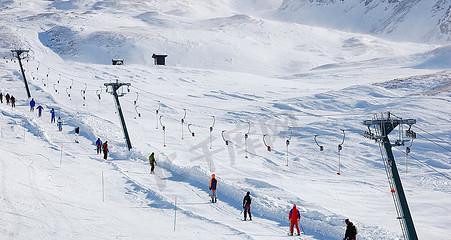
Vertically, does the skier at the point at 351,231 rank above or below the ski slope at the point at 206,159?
above

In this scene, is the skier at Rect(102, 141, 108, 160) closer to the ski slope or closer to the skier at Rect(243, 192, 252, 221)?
the ski slope

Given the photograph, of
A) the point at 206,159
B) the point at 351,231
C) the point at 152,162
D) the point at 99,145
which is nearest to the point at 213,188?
the point at 152,162

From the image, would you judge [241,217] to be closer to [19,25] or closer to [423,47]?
[19,25]

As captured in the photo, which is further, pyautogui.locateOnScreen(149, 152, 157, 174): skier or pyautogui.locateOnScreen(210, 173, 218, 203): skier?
pyautogui.locateOnScreen(149, 152, 157, 174): skier

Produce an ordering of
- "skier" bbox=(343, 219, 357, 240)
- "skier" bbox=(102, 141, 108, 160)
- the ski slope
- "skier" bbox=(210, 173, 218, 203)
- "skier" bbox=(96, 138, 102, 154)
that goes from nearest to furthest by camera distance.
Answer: "skier" bbox=(343, 219, 357, 240)
the ski slope
"skier" bbox=(210, 173, 218, 203)
"skier" bbox=(102, 141, 108, 160)
"skier" bbox=(96, 138, 102, 154)

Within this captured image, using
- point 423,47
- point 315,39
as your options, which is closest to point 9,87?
point 315,39

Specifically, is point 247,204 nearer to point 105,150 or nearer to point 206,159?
point 105,150

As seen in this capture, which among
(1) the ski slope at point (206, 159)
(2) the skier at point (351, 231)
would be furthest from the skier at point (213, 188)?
(2) the skier at point (351, 231)

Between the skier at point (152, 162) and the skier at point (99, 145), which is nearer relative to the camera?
the skier at point (152, 162)

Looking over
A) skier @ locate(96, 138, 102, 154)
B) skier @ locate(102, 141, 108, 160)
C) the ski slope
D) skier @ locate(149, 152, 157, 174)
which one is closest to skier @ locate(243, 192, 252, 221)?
the ski slope

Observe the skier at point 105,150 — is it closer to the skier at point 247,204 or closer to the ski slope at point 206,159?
the ski slope at point 206,159

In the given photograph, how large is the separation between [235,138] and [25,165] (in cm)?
1787

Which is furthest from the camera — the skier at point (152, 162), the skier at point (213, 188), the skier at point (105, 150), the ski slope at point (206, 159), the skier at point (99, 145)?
the skier at point (99, 145)

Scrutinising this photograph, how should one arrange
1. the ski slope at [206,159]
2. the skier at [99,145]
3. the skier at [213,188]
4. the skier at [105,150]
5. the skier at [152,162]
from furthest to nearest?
the skier at [99,145], the skier at [105,150], the skier at [152,162], the skier at [213,188], the ski slope at [206,159]
